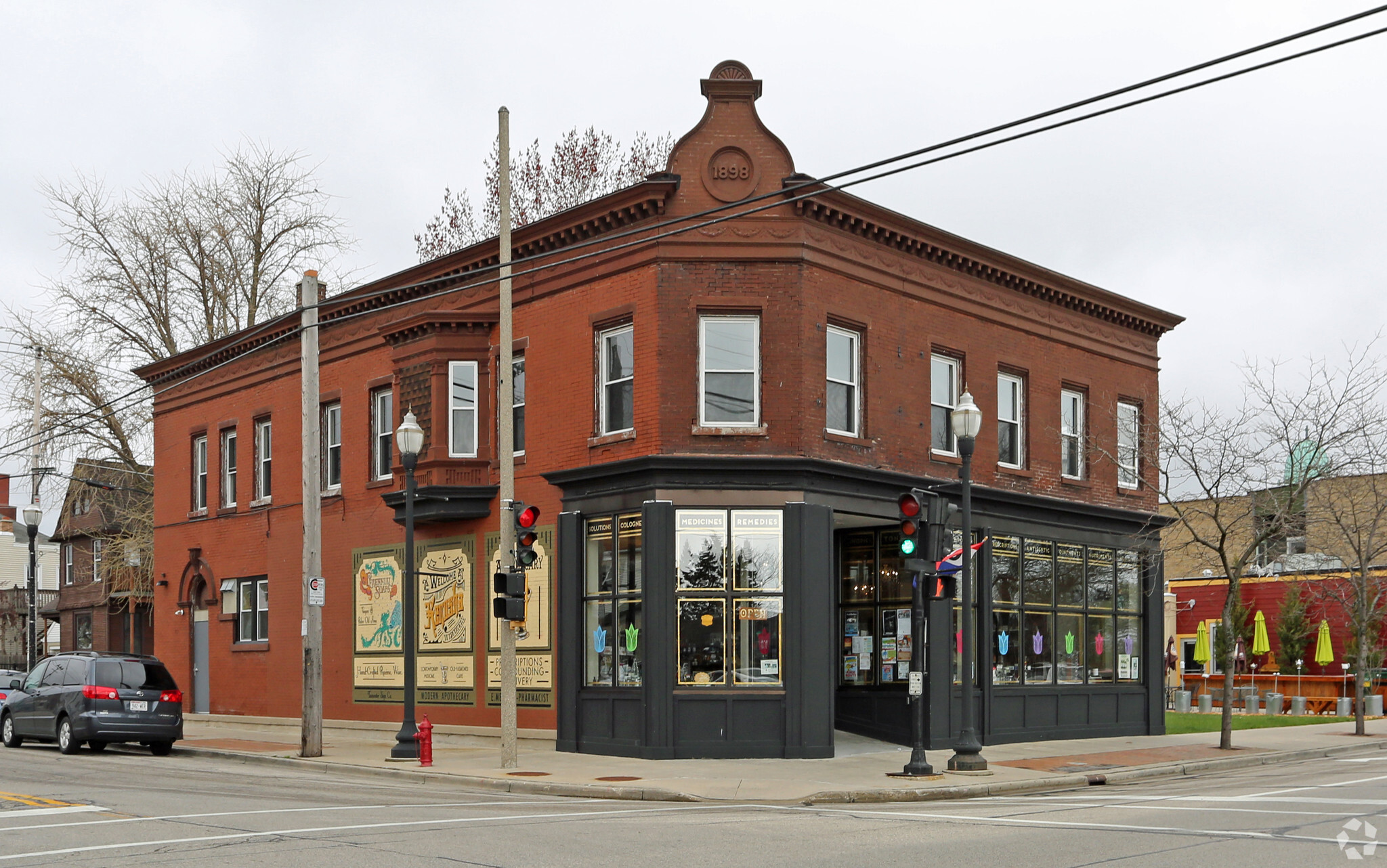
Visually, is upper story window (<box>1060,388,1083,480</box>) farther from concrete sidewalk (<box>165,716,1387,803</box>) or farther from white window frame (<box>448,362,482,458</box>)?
white window frame (<box>448,362,482,458</box>)

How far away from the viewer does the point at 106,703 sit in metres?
23.5

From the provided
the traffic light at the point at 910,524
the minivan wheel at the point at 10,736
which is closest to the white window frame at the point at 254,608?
the minivan wheel at the point at 10,736

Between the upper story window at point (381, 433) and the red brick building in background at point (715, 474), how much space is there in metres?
0.06

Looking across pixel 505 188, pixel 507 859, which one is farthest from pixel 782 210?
pixel 507 859

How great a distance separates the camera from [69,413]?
1585 inches

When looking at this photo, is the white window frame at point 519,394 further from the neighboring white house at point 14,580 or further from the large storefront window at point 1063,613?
the neighboring white house at point 14,580

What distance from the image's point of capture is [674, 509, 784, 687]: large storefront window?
21078mm

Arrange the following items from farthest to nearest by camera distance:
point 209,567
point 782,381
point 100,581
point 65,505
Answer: point 65,505 → point 100,581 → point 209,567 → point 782,381

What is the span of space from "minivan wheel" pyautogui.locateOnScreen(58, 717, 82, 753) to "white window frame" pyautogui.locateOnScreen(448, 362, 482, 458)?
806 centimetres

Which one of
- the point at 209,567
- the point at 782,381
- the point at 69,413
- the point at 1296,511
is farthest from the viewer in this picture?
the point at 69,413

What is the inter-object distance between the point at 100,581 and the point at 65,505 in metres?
7.39

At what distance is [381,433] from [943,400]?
36.7ft

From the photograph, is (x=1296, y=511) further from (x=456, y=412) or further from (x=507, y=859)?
(x=507, y=859)

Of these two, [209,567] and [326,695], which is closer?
[326,695]
